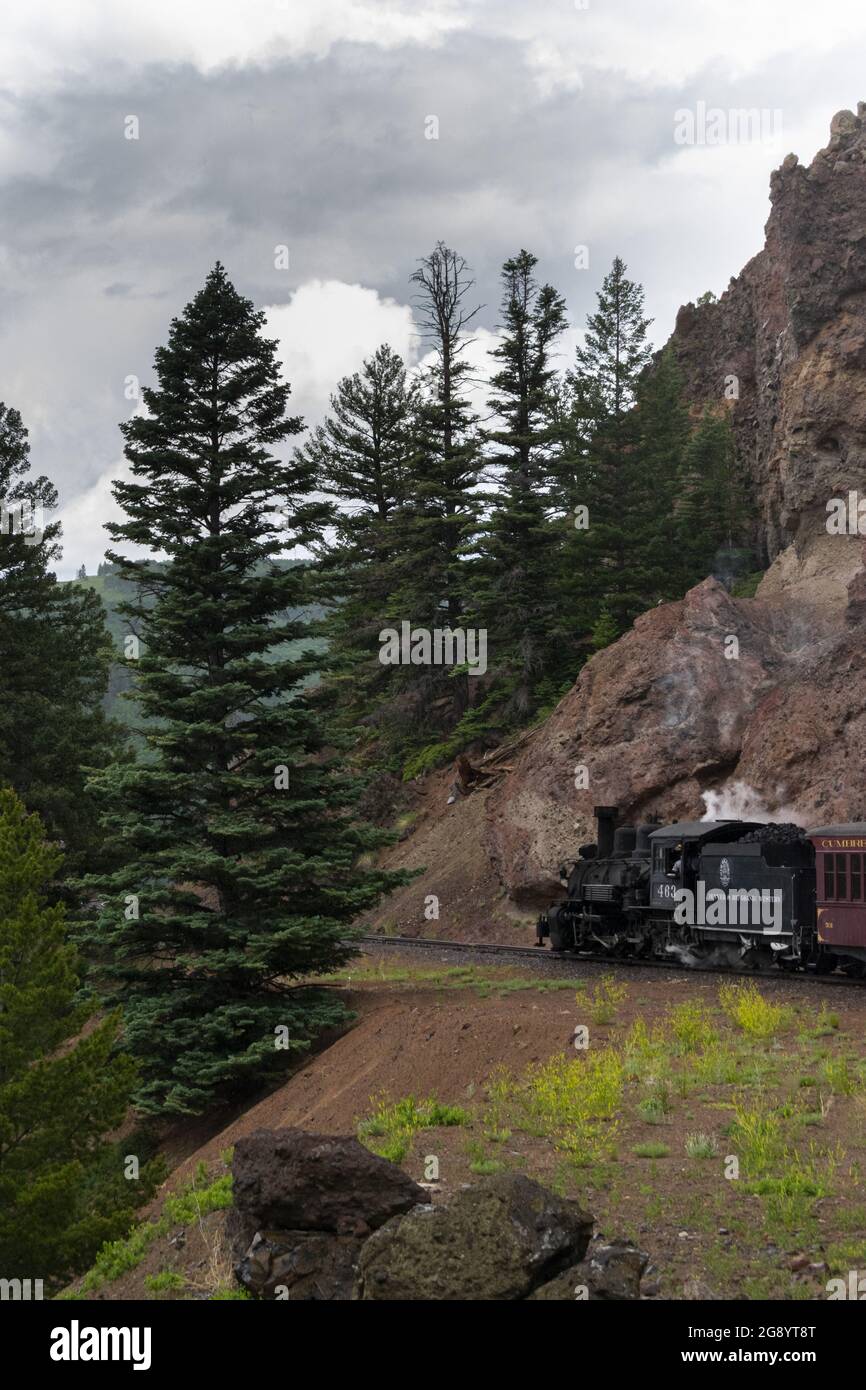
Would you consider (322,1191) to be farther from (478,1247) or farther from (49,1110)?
(49,1110)

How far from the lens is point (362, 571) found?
4734cm

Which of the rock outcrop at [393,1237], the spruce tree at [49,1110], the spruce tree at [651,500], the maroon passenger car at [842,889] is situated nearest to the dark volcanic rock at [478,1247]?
the rock outcrop at [393,1237]

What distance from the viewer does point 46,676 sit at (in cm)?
3569

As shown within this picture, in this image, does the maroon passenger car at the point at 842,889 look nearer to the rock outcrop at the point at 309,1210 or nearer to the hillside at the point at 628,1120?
the hillside at the point at 628,1120

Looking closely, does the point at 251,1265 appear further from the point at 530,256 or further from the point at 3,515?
the point at 530,256

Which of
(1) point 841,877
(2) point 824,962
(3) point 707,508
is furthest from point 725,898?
(3) point 707,508

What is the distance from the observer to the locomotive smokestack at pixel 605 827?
97.0 feet

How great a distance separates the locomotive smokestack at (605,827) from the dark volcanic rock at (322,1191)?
20246 mm

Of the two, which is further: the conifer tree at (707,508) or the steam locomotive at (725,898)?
the conifer tree at (707,508)

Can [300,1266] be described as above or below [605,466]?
below

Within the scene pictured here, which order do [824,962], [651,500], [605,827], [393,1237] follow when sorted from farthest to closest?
[651,500], [605,827], [824,962], [393,1237]

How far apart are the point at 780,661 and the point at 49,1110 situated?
24272 millimetres

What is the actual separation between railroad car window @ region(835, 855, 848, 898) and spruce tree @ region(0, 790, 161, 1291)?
12.9 meters
